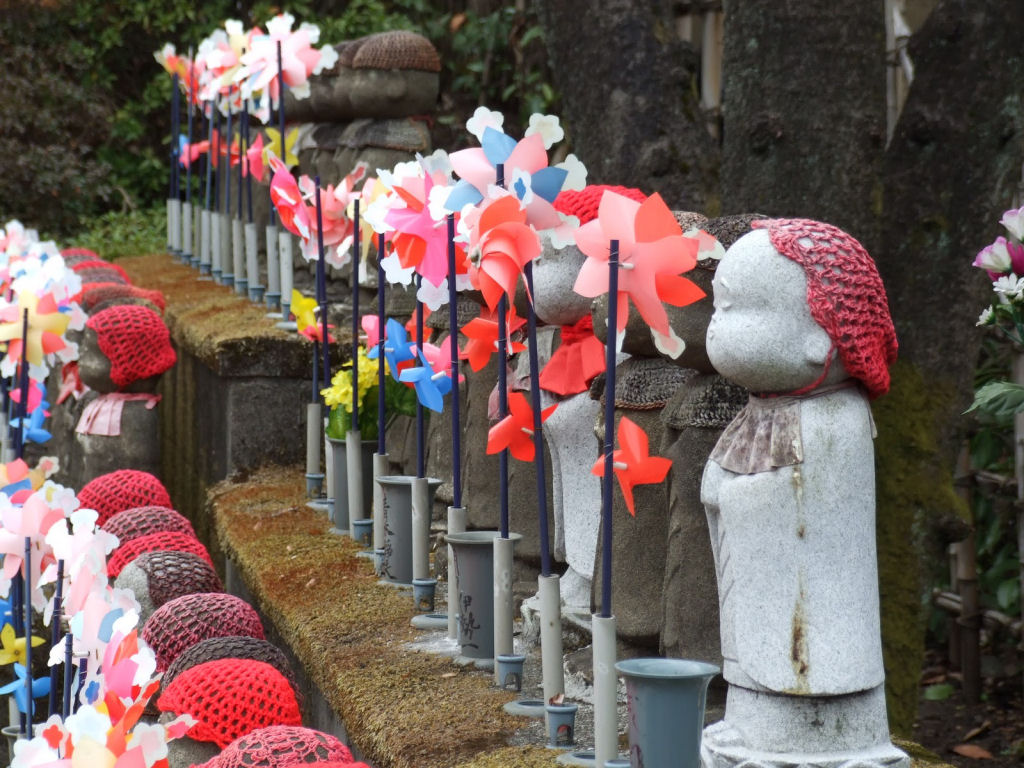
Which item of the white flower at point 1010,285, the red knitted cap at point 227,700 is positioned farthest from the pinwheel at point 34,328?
the white flower at point 1010,285

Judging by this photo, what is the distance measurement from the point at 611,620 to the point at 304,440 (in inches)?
112

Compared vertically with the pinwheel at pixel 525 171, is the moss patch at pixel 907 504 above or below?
below

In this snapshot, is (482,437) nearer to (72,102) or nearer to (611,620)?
(611,620)

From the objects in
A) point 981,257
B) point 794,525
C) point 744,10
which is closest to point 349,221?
point 744,10

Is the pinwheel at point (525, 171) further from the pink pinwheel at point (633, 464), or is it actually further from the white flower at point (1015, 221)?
the white flower at point (1015, 221)

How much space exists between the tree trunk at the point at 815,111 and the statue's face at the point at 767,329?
1711 millimetres

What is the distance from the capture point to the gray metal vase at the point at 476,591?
9.07ft

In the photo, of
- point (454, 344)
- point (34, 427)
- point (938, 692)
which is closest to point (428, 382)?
point (454, 344)

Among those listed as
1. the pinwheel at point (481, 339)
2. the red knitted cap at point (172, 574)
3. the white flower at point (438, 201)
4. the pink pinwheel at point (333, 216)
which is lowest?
the red knitted cap at point (172, 574)

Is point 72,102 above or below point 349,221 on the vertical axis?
above

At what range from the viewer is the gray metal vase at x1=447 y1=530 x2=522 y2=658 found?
277 centimetres

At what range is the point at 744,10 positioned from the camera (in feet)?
12.6

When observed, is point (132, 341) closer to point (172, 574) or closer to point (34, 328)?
point (34, 328)

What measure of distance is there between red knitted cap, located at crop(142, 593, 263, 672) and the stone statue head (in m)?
1.36
